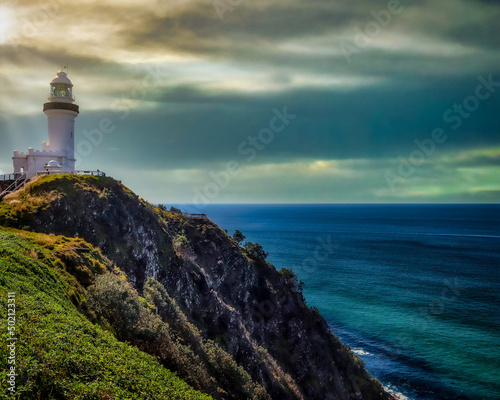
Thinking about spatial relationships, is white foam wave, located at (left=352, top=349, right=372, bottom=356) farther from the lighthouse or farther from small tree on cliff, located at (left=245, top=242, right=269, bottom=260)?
the lighthouse

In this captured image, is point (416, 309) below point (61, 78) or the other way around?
below

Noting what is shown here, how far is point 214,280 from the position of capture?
197ft

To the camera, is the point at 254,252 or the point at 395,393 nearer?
the point at 395,393

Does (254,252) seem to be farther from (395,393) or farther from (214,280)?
(395,393)

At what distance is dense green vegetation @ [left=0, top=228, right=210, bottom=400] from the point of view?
1222 centimetres

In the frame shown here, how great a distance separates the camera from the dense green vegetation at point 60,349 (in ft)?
40.1

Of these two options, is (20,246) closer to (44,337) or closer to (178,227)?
(44,337)

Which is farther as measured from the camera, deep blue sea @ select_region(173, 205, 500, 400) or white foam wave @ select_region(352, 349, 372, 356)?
white foam wave @ select_region(352, 349, 372, 356)

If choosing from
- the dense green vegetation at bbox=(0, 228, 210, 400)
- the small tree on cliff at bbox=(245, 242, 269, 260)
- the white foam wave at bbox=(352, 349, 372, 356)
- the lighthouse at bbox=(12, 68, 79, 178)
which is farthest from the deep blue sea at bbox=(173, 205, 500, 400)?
the lighthouse at bbox=(12, 68, 79, 178)

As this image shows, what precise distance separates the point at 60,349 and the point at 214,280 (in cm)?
4654

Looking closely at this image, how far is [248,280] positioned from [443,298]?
58.9 meters

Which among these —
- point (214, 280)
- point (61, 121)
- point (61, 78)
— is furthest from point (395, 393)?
point (61, 78)

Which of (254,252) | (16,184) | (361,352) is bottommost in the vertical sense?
(361,352)

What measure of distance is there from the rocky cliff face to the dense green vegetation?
13323 mm
